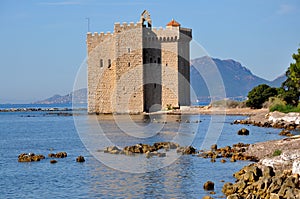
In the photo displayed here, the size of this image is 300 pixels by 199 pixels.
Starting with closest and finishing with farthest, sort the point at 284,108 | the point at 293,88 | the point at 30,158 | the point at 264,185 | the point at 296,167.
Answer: the point at 264,185 < the point at 296,167 < the point at 30,158 < the point at 284,108 < the point at 293,88

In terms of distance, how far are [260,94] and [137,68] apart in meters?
8.92

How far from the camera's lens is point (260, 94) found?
1462 inches

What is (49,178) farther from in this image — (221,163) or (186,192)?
(221,163)

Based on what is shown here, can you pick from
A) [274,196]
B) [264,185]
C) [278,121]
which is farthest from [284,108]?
[274,196]

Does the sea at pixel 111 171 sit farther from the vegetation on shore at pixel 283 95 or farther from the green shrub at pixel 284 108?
the vegetation on shore at pixel 283 95

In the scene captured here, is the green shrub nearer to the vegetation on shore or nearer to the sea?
the vegetation on shore

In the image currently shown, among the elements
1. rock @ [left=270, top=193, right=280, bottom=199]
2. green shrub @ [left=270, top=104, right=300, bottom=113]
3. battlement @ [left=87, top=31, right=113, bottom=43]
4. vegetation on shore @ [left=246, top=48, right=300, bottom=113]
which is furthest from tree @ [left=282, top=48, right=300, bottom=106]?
rock @ [left=270, top=193, right=280, bottom=199]

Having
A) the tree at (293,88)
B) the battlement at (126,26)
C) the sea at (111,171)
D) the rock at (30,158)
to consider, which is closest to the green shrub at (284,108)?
the tree at (293,88)

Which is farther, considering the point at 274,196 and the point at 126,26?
the point at 126,26

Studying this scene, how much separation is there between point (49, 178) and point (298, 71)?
1866 cm

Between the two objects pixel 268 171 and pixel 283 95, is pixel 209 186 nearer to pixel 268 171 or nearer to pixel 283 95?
pixel 268 171

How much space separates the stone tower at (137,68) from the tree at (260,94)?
494 centimetres

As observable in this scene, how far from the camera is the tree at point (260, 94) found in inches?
1453

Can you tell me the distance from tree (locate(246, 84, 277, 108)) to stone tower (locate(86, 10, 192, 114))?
16.2ft
